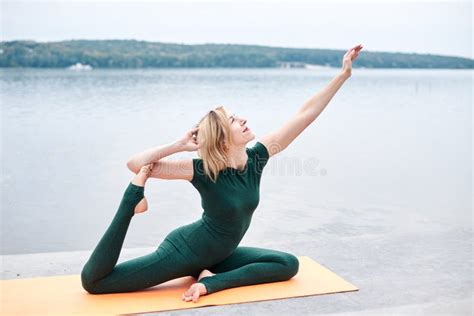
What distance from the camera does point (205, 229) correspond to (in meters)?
3.71

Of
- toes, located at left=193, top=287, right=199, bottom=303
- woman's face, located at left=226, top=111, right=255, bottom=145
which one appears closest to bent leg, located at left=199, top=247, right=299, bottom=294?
toes, located at left=193, top=287, right=199, bottom=303

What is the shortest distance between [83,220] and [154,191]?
1.33m

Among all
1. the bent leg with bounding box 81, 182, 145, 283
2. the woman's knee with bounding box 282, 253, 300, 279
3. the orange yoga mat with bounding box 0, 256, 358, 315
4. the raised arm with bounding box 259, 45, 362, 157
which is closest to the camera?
the orange yoga mat with bounding box 0, 256, 358, 315

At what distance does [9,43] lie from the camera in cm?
3788

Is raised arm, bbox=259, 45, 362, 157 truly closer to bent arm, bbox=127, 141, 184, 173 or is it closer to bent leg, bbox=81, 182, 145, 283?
bent arm, bbox=127, 141, 184, 173

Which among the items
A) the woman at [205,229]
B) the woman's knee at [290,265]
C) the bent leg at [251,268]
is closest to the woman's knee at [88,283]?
the woman at [205,229]

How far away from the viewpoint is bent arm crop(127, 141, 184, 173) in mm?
3447

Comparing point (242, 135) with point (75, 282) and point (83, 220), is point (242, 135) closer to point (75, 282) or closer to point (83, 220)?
point (75, 282)

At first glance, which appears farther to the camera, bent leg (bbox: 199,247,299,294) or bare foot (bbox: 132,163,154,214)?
bent leg (bbox: 199,247,299,294)

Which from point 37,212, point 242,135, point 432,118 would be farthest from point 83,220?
point 432,118

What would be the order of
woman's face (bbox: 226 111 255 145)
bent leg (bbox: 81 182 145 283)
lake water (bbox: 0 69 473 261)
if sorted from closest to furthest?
bent leg (bbox: 81 182 145 283) < woman's face (bbox: 226 111 255 145) < lake water (bbox: 0 69 473 261)

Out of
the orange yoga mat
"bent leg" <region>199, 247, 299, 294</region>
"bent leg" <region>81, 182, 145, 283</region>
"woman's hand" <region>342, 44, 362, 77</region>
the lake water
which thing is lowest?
the lake water

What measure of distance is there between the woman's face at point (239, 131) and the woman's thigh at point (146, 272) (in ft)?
2.20

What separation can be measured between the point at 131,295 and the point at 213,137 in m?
0.91
